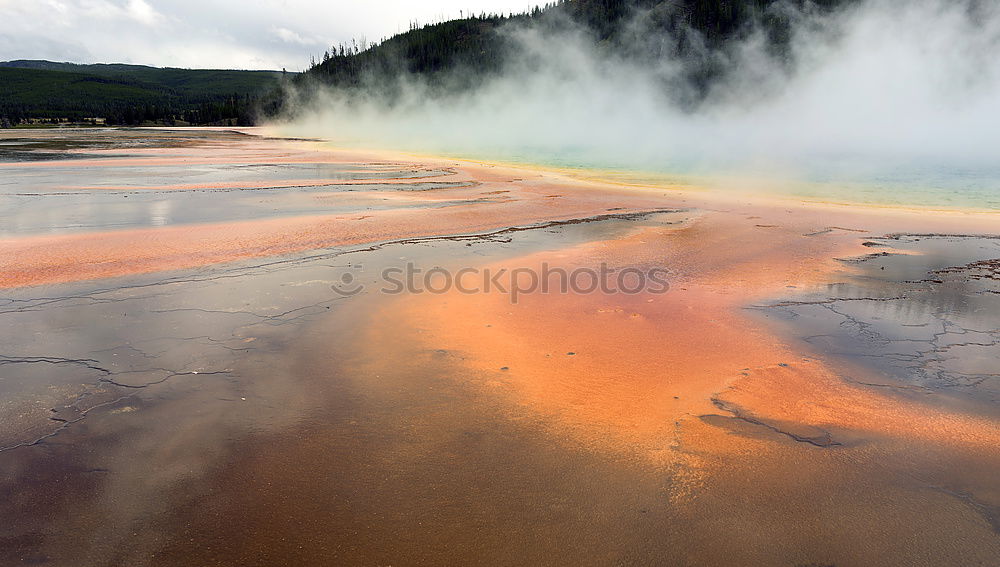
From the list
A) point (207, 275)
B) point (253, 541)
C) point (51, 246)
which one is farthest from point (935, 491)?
point (51, 246)

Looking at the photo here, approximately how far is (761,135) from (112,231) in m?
55.2

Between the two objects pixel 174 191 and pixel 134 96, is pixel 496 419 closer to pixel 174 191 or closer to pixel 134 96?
pixel 174 191

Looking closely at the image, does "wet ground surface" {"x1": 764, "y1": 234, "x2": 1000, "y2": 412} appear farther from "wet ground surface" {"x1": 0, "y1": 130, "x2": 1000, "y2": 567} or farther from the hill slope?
the hill slope

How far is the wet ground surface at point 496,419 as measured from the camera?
267 cm

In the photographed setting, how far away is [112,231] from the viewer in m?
9.09

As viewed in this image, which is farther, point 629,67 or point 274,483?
point 629,67

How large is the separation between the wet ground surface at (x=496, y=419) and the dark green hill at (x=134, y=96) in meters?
78.5

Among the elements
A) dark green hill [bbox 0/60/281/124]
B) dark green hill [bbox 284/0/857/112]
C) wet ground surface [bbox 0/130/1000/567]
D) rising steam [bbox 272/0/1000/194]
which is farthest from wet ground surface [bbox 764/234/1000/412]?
dark green hill [bbox 0/60/281/124]

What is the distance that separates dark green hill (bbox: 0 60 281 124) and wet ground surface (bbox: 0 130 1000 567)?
78.5 meters

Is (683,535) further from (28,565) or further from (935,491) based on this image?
(28,565)

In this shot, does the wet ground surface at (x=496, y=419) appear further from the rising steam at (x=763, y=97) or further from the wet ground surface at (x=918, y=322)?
the rising steam at (x=763, y=97)

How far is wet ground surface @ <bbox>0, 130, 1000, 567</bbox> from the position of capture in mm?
2670

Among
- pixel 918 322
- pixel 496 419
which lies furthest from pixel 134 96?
pixel 918 322

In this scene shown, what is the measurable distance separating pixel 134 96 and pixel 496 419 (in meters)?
137
